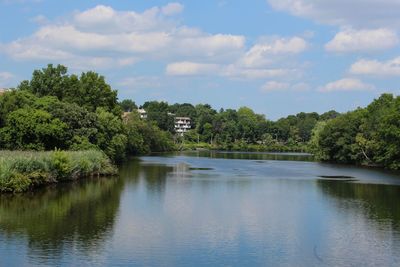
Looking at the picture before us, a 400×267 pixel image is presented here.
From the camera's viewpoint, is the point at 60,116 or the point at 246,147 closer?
the point at 60,116

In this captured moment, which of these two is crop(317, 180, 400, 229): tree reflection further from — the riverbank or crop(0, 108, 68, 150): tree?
the riverbank

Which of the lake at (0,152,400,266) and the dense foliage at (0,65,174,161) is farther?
the dense foliage at (0,65,174,161)

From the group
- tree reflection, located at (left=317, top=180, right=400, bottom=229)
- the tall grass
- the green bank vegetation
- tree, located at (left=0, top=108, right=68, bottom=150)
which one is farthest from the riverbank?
tree reflection, located at (left=317, top=180, right=400, bottom=229)

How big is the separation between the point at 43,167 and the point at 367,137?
221 ft

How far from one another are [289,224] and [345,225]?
3149mm

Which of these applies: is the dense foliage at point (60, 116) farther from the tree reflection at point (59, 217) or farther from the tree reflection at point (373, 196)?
the tree reflection at point (373, 196)

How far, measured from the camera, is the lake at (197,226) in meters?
22.2

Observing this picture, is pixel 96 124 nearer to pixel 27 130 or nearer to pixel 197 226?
pixel 27 130

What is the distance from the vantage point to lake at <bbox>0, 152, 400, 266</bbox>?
22.2m

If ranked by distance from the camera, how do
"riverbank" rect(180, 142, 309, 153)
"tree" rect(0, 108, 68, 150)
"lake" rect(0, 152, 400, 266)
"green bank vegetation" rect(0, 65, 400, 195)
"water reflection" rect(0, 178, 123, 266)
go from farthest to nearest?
"riverbank" rect(180, 142, 309, 153) → "tree" rect(0, 108, 68, 150) → "green bank vegetation" rect(0, 65, 400, 195) → "water reflection" rect(0, 178, 123, 266) → "lake" rect(0, 152, 400, 266)

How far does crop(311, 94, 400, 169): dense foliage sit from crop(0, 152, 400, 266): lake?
34112mm

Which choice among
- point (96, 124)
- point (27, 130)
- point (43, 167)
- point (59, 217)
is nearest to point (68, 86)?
point (96, 124)

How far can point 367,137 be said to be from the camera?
96.6m

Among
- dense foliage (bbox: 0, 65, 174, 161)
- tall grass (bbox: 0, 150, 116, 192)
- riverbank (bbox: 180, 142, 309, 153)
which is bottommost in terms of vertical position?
tall grass (bbox: 0, 150, 116, 192)
